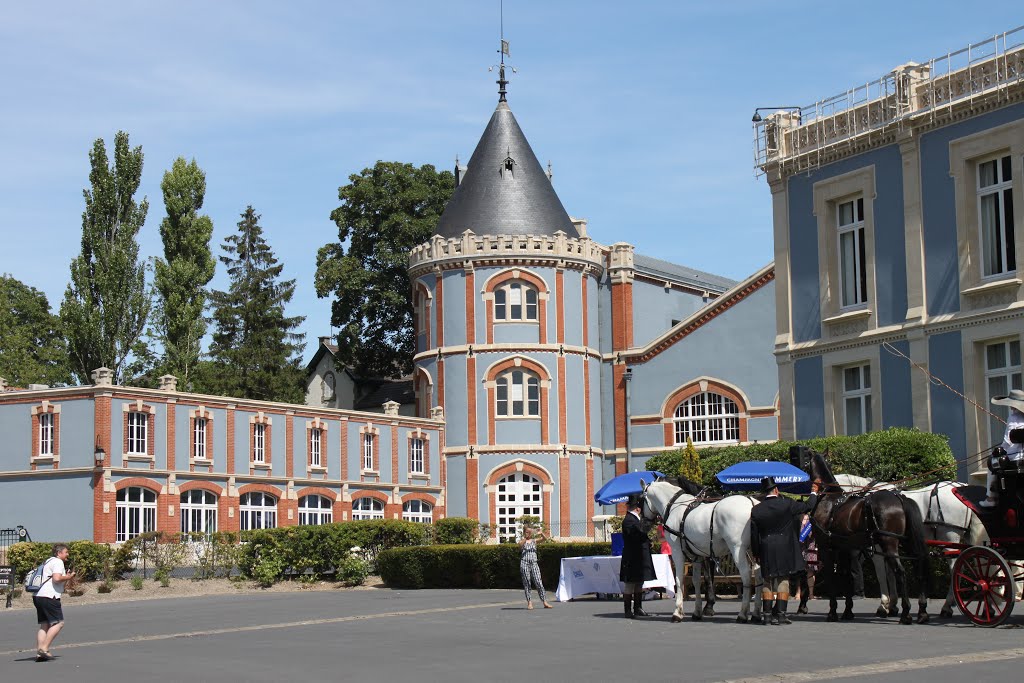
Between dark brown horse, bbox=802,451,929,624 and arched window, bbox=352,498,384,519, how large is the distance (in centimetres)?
3501

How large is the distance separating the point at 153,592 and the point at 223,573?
276 centimetres

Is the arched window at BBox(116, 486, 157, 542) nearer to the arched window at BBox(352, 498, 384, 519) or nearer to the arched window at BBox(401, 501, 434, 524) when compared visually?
the arched window at BBox(352, 498, 384, 519)

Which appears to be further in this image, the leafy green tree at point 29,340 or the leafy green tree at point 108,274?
the leafy green tree at point 29,340

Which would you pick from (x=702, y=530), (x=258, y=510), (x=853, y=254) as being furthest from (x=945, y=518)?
(x=258, y=510)

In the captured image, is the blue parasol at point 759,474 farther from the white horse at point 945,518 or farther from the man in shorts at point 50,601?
the man in shorts at point 50,601

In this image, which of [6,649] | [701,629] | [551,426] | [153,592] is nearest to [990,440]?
[701,629]

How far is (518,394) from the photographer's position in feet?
181

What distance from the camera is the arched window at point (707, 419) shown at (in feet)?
174

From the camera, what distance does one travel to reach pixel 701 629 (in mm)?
17812

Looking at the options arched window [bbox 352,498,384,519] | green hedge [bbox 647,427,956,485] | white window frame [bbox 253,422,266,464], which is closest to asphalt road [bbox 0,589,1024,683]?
green hedge [bbox 647,427,956,485]

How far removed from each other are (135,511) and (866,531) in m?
31.6

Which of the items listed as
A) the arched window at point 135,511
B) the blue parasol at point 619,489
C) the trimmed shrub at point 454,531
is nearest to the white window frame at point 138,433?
the arched window at point 135,511

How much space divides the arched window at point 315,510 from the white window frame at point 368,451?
2.38 meters

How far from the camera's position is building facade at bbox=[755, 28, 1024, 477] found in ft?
86.1
